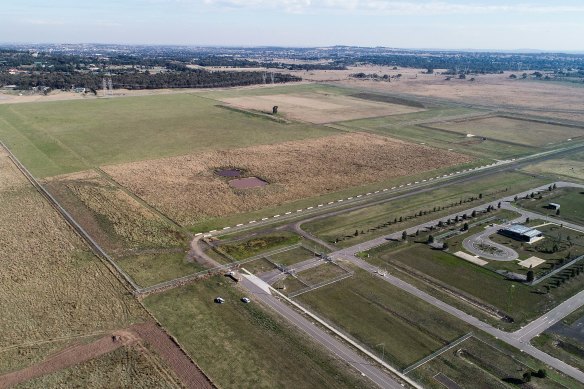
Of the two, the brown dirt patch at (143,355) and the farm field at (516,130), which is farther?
the farm field at (516,130)

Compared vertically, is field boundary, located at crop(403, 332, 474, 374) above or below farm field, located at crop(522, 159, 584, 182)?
below

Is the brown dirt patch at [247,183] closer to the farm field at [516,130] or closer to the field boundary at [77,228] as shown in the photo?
the field boundary at [77,228]

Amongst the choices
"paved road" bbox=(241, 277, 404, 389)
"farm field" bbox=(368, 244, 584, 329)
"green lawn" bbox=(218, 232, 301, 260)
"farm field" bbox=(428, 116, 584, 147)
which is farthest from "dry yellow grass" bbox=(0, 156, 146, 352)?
"farm field" bbox=(428, 116, 584, 147)

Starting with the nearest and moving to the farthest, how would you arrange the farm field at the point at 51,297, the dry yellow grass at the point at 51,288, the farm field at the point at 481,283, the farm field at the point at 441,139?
the farm field at the point at 51,297
the dry yellow grass at the point at 51,288
the farm field at the point at 481,283
the farm field at the point at 441,139

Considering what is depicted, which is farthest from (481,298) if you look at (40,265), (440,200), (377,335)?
(40,265)

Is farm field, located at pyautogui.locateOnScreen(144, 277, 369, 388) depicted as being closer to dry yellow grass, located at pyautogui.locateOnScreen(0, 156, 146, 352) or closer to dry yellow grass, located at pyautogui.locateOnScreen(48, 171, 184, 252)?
dry yellow grass, located at pyautogui.locateOnScreen(0, 156, 146, 352)

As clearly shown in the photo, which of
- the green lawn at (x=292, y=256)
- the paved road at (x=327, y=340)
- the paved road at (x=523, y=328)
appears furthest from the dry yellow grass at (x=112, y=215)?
the paved road at (x=523, y=328)
